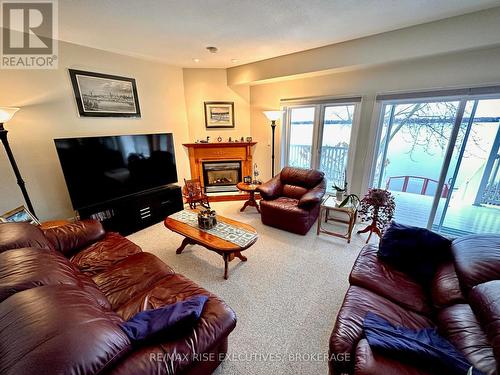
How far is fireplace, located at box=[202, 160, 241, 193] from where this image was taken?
4578 mm

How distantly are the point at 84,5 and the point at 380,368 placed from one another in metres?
3.37

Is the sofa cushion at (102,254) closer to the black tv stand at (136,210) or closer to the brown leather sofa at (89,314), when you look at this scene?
the brown leather sofa at (89,314)

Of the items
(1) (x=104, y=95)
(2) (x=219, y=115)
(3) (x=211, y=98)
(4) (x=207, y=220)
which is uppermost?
(3) (x=211, y=98)

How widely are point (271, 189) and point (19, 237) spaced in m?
2.90

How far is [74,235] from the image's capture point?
2014 mm

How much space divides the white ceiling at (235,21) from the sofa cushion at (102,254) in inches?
86.8

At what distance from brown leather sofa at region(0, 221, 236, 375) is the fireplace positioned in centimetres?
286

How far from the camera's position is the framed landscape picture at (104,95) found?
288 centimetres

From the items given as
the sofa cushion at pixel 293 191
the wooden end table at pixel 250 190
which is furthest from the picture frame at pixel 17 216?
the sofa cushion at pixel 293 191

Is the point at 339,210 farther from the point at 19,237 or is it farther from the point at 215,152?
the point at 19,237

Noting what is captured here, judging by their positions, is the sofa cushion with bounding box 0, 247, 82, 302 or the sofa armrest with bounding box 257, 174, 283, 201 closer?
the sofa cushion with bounding box 0, 247, 82, 302

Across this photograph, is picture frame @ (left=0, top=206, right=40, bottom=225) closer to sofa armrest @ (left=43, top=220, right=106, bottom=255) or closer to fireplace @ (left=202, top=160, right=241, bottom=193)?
sofa armrest @ (left=43, top=220, right=106, bottom=255)

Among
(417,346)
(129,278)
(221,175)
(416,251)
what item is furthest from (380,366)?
(221,175)

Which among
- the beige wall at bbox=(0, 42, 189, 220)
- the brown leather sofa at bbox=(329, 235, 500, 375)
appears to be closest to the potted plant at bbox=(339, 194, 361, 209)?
the brown leather sofa at bbox=(329, 235, 500, 375)
